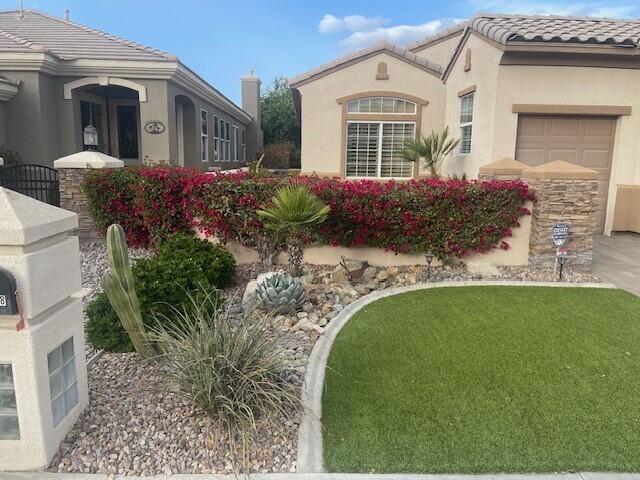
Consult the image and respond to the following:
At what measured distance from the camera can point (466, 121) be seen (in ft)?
41.3

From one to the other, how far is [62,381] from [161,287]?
1.90 m

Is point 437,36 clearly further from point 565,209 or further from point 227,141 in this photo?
point 565,209

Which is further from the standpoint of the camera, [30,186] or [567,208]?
[30,186]

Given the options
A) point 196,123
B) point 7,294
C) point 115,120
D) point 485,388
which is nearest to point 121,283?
point 7,294

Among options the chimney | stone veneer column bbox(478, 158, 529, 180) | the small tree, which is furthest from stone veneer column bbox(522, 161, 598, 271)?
the small tree

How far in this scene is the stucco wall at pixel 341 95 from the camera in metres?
14.6

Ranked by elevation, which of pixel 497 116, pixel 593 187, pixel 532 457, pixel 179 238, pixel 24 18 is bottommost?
pixel 532 457

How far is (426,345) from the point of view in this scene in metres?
4.91

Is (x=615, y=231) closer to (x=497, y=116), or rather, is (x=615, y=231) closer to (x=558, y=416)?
(x=497, y=116)

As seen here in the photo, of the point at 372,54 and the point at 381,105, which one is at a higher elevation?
the point at 372,54

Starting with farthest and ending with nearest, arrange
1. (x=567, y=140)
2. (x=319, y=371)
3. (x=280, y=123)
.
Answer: (x=280, y=123) → (x=567, y=140) → (x=319, y=371)

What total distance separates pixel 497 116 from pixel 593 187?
3256mm

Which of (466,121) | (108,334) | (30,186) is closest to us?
(108,334)

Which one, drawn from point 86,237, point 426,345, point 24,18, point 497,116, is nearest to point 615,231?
point 497,116
